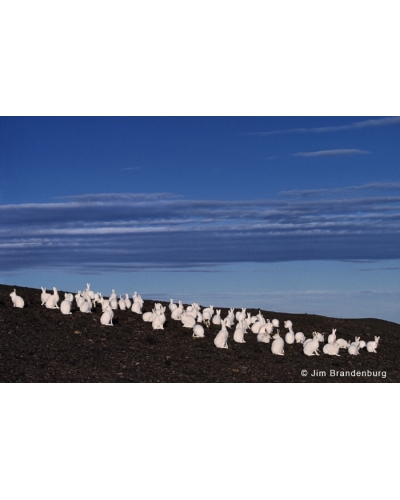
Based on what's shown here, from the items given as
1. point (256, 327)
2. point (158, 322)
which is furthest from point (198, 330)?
point (256, 327)

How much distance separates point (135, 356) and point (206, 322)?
190 inches

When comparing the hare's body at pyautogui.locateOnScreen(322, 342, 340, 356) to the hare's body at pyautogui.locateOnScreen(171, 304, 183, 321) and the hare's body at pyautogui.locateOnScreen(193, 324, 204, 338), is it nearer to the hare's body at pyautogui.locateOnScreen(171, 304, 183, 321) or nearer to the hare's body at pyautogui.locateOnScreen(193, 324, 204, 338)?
the hare's body at pyautogui.locateOnScreen(193, 324, 204, 338)

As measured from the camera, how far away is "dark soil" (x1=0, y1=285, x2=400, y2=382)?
48.1 ft

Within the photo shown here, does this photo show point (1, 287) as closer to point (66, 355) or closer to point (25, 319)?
point (25, 319)

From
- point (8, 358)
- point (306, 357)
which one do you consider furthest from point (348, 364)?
point (8, 358)

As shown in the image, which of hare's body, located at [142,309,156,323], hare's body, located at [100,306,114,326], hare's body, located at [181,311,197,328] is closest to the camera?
hare's body, located at [100,306,114,326]

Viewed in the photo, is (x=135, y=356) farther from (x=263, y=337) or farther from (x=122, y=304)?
(x=122, y=304)

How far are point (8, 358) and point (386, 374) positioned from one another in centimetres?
898

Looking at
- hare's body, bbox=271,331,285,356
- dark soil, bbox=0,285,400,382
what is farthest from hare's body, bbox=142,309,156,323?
hare's body, bbox=271,331,285,356

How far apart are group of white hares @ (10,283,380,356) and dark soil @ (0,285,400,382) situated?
214mm

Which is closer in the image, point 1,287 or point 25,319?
point 25,319

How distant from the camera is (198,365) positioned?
15906 mm
